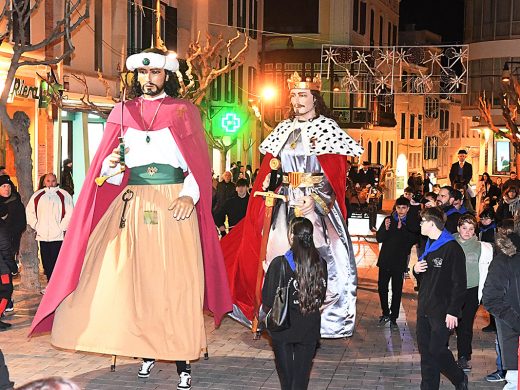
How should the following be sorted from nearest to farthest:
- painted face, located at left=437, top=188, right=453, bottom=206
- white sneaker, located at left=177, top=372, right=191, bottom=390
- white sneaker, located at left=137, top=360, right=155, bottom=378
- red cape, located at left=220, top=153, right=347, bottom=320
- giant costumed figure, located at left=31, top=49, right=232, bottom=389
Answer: giant costumed figure, located at left=31, top=49, right=232, bottom=389
white sneaker, located at left=177, top=372, right=191, bottom=390
white sneaker, located at left=137, top=360, right=155, bottom=378
red cape, located at left=220, top=153, right=347, bottom=320
painted face, located at left=437, top=188, right=453, bottom=206

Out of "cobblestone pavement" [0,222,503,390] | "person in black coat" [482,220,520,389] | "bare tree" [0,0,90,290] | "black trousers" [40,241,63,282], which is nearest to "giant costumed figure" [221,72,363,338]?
"cobblestone pavement" [0,222,503,390]

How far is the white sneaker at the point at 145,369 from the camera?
8.88 meters

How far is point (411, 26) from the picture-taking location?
71062 millimetres

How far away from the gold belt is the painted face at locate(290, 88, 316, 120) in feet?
1.99

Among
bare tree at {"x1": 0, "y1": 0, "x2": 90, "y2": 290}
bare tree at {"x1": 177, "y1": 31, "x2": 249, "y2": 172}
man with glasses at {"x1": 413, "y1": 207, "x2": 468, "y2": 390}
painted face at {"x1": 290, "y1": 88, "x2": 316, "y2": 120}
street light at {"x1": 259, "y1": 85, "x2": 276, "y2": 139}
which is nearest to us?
man with glasses at {"x1": 413, "y1": 207, "x2": 468, "y2": 390}

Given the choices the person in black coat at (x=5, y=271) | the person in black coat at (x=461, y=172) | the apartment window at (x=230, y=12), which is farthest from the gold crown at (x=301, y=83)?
the apartment window at (x=230, y=12)

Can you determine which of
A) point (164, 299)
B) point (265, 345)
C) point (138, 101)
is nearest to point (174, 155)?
point (138, 101)

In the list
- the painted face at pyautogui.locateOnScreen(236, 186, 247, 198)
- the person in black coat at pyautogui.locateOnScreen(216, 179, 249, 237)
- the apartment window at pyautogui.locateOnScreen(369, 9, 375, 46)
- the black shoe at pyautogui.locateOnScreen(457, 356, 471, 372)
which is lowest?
the black shoe at pyautogui.locateOnScreen(457, 356, 471, 372)

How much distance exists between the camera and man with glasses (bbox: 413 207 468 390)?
8086 millimetres

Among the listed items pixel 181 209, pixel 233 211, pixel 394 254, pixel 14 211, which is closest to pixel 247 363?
pixel 181 209

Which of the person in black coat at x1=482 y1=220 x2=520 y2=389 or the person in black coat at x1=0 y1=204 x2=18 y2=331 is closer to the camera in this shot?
the person in black coat at x1=482 y1=220 x2=520 y2=389

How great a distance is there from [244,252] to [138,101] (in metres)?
2.63

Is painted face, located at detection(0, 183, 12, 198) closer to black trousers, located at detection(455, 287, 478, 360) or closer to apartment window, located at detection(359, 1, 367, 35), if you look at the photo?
black trousers, located at detection(455, 287, 478, 360)

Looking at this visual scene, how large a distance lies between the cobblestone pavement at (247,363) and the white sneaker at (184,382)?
22 cm
